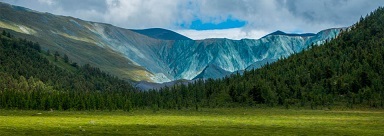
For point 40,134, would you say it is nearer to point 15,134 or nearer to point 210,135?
point 15,134

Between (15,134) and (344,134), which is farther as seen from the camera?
(344,134)

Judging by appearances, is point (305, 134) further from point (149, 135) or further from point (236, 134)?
point (149, 135)

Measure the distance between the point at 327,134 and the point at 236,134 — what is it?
14.6m

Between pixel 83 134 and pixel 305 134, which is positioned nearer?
pixel 83 134

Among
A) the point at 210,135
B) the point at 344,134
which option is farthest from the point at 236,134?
the point at 344,134

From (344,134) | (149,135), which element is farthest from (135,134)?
(344,134)

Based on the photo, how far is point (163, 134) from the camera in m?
69.1

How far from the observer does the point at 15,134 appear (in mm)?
64625

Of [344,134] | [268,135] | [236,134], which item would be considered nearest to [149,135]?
[236,134]

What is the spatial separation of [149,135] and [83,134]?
954cm

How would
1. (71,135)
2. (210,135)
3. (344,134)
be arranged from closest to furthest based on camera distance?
(71,135), (210,135), (344,134)

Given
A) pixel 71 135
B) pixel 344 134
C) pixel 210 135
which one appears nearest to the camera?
pixel 71 135

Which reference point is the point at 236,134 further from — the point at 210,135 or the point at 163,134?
the point at 163,134

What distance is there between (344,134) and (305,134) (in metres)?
6.58
